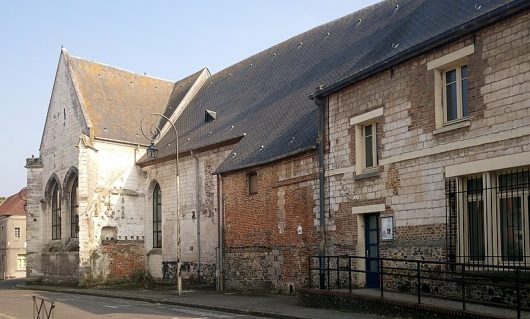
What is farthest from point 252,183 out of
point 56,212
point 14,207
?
point 14,207

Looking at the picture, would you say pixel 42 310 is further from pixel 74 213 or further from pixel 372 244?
pixel 74 213

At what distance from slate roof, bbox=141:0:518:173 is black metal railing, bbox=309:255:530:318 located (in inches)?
165

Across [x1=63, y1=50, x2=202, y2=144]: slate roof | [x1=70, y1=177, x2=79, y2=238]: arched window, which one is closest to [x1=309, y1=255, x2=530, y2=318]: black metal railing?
[x1=63, y1=50, x2=202, y2=144]: slate roof

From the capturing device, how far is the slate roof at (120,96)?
110 feet

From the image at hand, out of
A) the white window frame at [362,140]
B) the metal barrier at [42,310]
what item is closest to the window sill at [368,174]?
the white window frame at [362,140]

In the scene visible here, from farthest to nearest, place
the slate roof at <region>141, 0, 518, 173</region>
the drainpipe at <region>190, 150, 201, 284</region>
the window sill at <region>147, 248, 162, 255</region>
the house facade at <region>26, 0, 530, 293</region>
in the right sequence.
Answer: the window sill at <region>147, 248, 162, 255</region>, the drainpipe at <region>190, 150, 201, 284</region>, the slate roof at <region>141, 0, 518, 173</region>, the house facade at <region>26, 0, 530, 293</region>

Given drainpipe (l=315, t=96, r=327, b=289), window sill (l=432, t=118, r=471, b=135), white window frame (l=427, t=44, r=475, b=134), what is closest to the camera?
window sill (l=432, t=118, r=471, b=135)

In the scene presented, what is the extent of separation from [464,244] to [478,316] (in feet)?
9.24

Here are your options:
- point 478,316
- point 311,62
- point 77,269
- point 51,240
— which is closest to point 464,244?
point 478,316

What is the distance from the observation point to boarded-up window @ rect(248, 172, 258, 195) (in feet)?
73.8

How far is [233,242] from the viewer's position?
76.6 feet

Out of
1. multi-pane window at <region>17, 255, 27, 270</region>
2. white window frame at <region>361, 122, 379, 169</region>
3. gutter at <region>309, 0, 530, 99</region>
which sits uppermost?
gutter at <region>309, 0, 530, 99</region>

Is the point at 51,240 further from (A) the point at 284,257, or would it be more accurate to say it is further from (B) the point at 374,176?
(B) the point at 374,176

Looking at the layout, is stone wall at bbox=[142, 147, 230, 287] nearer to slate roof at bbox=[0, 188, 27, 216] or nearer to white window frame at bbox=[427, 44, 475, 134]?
white window frame at bbox=[427, 44, 475, 134]
